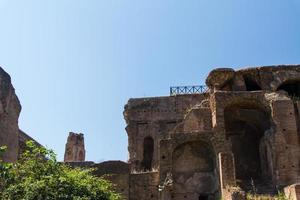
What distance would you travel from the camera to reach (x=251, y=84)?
26922 mm

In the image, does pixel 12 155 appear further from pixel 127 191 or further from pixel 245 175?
pixel 245 175

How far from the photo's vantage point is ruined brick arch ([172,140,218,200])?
21.9 metres

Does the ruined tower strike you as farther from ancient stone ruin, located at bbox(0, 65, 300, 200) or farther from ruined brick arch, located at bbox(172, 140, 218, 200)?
ruined brick arch, located at bbox(172, 140, 218, 200)

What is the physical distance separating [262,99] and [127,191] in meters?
8.26

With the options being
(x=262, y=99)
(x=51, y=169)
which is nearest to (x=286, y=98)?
(x=262, y=99)

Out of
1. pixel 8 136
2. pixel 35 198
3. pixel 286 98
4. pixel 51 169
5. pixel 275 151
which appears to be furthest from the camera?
pixel 286 98

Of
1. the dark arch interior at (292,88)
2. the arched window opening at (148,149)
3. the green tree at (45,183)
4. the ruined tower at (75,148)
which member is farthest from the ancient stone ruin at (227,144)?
the ruined tower at (75,148)

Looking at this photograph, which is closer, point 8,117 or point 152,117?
point 8,117

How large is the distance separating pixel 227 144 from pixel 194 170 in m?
2.01

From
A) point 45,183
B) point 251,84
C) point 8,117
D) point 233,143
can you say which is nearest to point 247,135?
point 233,143

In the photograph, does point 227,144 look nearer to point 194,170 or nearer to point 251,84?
point 194,170

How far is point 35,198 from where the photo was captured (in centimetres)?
1388

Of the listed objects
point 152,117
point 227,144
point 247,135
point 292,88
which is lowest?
point 227,144

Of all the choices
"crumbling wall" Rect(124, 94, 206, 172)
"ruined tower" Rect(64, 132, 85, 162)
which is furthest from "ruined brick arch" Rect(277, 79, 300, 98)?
"ruined tower" Rect(64, 132, 85, 162)
